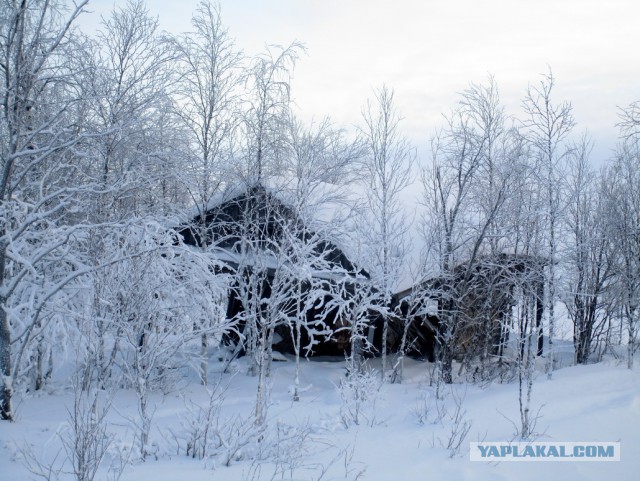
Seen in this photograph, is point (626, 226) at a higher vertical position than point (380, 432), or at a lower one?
higher

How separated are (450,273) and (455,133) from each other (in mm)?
4295

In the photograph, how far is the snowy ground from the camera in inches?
261

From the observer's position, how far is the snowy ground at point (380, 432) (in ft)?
21.7

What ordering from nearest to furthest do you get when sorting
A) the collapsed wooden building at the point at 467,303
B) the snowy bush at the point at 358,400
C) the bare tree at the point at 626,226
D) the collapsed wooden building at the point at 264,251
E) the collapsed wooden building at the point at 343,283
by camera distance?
the snowy bush at the point at 358,400
the collapsed wooden building at the point at 264,251
the collapsed wooden building at the point at 343,283
the collapsed wooden building at the point at 467,303
the bare tree at the point at 626,226

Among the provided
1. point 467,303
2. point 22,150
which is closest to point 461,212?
point 467,303

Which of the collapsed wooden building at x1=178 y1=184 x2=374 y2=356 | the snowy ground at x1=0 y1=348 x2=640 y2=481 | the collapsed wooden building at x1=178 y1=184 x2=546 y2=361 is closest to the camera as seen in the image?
the snowy ground at x1=0 y1=348 x2=640 y2=481

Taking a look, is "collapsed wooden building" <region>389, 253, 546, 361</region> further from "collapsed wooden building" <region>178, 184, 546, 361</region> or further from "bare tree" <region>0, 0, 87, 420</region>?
"bare tree" <region>0, 0, 87, 420</region>

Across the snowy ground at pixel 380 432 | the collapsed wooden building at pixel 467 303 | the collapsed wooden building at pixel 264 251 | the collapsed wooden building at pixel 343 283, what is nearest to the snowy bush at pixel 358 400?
the snowy ground at pixel 380 432

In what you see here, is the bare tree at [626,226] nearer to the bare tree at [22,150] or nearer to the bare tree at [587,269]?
the bare tree at [587,269]

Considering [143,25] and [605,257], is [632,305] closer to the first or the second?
[605,257]

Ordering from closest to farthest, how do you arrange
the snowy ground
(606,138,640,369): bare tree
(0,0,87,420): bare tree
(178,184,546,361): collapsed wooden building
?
the snowy ground < (0,0,87,420): bare tree < (178,184,546,361): collapsed wooden building < (606,138,640,369): bare tree

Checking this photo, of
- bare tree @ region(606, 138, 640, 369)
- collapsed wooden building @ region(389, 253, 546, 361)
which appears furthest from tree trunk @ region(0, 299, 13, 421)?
bare tree @ region(606, 138, 640, 369)

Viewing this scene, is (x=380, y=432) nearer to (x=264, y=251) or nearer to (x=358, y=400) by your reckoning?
(x=358, y=400)

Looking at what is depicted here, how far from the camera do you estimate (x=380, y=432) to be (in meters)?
9.67
